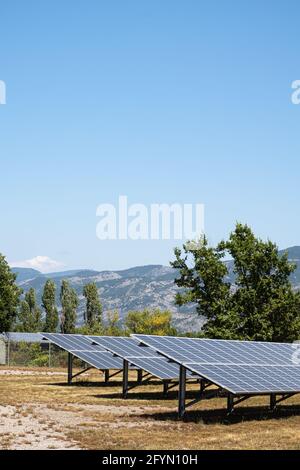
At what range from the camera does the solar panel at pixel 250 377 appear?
2483cm

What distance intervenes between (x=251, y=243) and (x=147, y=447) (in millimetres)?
36421

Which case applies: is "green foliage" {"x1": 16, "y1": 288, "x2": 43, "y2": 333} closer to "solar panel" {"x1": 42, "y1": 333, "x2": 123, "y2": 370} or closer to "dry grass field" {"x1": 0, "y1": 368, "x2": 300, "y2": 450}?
"solar panel" {"x1": 42, "y1": 333, "x2": 123, "y2": 370}

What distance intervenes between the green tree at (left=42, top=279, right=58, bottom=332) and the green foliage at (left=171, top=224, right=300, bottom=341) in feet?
230

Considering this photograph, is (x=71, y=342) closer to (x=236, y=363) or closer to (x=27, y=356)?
(x=236, y=363)

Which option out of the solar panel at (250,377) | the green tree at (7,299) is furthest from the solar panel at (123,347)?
the green tree at (7,299)

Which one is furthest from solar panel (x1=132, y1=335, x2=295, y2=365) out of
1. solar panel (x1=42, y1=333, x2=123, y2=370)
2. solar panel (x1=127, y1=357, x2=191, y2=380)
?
solar panel (x1=42, y1=333, x2=123, y2=370)

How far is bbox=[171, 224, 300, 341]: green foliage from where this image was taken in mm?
50875

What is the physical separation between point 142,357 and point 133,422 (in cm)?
1260

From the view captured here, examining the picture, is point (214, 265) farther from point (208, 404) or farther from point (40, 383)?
point (208, 404)

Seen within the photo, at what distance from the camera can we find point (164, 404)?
32.4 m

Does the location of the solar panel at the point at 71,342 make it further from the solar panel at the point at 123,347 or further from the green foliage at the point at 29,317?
the green foliage at the point at 29,317

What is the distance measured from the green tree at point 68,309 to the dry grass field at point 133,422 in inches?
2783

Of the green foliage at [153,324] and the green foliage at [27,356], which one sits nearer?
the green foliage at [27,356]
